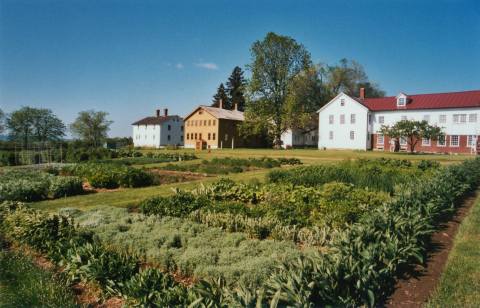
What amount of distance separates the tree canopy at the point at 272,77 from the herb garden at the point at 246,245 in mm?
41631

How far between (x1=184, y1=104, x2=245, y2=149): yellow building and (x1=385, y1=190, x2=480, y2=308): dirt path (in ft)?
159

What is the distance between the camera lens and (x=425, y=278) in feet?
16.1

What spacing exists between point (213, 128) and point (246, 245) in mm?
50953

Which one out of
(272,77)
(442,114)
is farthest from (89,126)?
(442,114)

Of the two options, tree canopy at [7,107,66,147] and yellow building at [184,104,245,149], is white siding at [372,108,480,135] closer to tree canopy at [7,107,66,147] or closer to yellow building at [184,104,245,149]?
yellow building at [184,104,245,149]

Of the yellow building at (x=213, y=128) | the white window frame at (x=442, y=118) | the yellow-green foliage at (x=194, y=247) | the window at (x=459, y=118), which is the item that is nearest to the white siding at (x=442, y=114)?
the white window frame at (x=442, y=118)

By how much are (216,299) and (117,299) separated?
1.54 metres

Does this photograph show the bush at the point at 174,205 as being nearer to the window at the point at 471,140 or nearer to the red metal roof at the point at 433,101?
the window at the point at 471,140

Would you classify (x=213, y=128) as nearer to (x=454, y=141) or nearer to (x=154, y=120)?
(x=154, y=120)

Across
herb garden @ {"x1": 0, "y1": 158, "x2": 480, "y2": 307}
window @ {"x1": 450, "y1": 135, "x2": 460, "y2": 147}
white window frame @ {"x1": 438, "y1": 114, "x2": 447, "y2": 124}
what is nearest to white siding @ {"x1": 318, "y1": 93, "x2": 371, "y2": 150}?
white window frame @ {"x1": 438, "y1": 114, "x2": 447, "y2": 124}

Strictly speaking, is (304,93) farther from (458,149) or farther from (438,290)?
(438,290)

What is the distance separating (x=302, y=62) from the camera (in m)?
53.5

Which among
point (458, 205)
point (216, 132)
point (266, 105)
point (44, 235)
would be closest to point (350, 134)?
point (266, 105)

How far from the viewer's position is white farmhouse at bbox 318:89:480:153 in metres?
41.0
